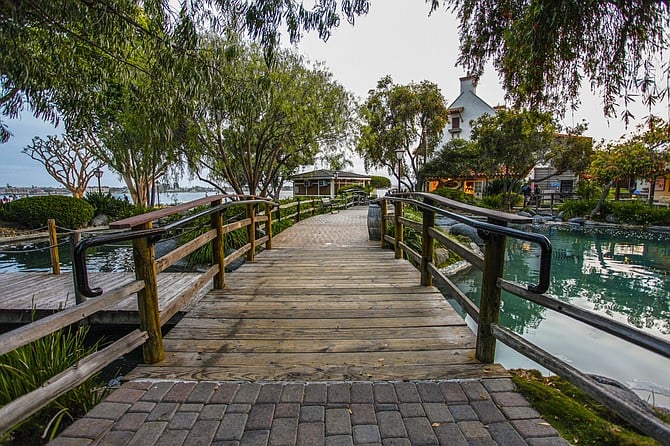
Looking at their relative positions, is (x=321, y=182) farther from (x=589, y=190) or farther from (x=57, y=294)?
(x=57, y=294)

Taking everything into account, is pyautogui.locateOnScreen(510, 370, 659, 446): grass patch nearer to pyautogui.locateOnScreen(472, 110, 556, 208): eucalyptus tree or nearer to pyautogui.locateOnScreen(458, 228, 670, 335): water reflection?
pyautogui.locateOnScreen(458, 228, 670, 335): water reflection

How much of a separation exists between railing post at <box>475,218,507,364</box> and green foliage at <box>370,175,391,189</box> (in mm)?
32086

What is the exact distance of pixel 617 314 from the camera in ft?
17.4

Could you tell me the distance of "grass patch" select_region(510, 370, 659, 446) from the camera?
143cm

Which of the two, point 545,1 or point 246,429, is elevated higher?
point 545,1

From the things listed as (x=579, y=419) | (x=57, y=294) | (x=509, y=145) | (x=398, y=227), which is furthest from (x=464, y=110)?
(x=579, y=419)

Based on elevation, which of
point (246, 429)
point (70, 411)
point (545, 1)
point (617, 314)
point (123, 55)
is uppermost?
point (123, 55)

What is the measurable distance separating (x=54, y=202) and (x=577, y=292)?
1636cm

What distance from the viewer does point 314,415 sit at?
154cm

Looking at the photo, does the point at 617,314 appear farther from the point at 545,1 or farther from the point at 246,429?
the point at 246,429

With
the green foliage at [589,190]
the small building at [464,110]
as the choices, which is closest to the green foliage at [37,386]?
the green foliage at [589,190]

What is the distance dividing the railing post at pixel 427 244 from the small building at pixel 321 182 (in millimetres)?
22361

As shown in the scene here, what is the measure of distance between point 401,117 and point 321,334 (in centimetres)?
1883

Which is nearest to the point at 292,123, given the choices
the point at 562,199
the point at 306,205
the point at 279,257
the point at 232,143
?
the point at 232,143
